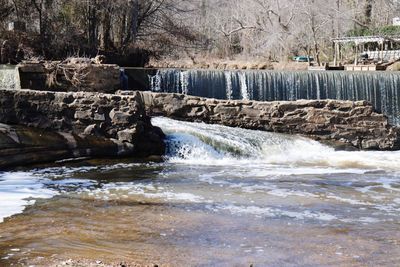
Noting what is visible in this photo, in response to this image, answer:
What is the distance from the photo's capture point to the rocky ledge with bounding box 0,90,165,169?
1158cm

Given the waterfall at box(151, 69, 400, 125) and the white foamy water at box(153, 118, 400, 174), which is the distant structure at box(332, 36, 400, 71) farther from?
the white foamy water at box(153, 118, 400, 174)

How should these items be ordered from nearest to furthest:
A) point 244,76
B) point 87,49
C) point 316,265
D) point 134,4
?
point 316,265
point 244,76
point 87,49
point 134,4

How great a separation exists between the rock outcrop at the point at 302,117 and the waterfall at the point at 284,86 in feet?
11.6

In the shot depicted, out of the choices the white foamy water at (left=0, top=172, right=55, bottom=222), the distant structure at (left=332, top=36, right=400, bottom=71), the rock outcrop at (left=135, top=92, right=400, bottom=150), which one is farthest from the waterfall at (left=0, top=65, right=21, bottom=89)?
the distant structure at (left=332, top=36, right=400, bottom=71)

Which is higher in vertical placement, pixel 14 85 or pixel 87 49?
pixel 87 49

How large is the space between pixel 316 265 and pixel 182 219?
7.34ft

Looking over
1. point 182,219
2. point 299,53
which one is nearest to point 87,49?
point 299,53

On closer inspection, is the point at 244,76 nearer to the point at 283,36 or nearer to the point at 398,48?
the point at 283,36

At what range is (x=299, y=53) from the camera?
121 feet

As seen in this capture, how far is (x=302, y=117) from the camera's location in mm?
14531

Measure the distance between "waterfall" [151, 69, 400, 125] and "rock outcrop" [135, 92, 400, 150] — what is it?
3.53 meters

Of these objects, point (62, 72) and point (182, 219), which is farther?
point (62, 72)

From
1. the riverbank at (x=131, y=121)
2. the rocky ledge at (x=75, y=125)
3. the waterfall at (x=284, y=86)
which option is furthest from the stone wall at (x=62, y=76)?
the waterfall at (x=284, y=86)

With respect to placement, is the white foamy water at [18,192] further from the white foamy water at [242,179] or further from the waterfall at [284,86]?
the waterfall at [284,86]
